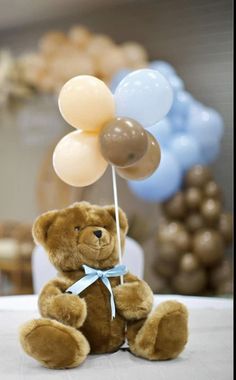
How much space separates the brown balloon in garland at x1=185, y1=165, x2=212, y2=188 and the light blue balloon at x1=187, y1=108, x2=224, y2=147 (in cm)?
17

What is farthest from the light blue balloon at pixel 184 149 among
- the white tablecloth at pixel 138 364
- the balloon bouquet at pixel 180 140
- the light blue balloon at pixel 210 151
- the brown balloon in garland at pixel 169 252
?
the white tablecloth at pixel 138 364

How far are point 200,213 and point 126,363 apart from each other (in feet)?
7.94

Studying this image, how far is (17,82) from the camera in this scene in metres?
3.93

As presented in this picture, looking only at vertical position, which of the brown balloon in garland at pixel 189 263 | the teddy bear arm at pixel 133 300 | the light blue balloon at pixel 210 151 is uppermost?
the light blue balloon at pixel 210 151

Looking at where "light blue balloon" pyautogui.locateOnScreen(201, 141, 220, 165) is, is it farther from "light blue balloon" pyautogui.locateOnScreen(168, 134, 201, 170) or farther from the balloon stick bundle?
the balloon stick bundle

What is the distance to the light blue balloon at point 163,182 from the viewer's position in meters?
3.10

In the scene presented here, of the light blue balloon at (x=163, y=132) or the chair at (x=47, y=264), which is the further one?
the light blue balloon at (x=163, y=132)

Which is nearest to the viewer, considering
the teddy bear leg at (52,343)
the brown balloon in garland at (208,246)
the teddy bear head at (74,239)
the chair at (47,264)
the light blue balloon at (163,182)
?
the teddy bear leg at (52,343)

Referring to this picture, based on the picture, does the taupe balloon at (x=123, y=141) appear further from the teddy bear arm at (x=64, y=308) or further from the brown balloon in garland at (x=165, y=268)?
the brown balloon in garland at (x=165, y=268)

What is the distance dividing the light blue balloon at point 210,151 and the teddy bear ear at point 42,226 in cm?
248

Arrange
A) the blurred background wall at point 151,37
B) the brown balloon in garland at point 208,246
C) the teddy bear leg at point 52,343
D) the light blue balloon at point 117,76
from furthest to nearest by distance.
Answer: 1. the blurred background wall at point 151,37
2. the light blue balloon at point 117,76
3. the brown balloon in garland at point 208,246
4. the teddy bear leg at point 52,343

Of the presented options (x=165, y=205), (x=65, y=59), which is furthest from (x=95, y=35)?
(x=165, y=205)

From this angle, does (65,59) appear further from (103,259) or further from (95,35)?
(103,259)

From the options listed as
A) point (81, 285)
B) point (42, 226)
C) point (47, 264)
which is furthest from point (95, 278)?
point (47, 264)
